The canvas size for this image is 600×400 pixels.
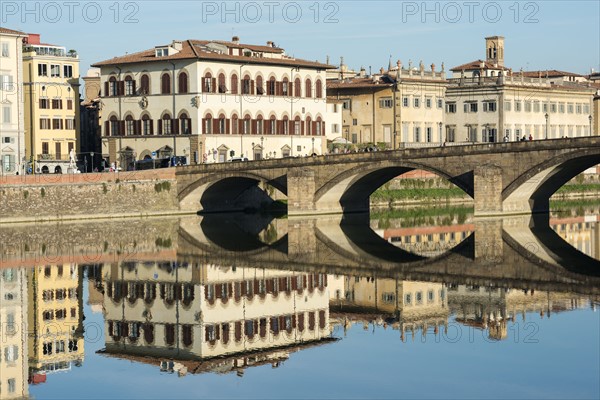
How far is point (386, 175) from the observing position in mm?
98000

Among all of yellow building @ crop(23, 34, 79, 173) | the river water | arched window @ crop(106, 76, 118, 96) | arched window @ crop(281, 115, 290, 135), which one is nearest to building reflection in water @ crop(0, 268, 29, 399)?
the river water

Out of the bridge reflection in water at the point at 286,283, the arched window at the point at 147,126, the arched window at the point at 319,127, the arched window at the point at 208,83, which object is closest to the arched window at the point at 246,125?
the arched window at the point at 208,83

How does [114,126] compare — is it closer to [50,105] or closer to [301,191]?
[50,105]

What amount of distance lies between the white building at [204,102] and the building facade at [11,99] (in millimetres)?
7964

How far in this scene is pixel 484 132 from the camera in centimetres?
13888

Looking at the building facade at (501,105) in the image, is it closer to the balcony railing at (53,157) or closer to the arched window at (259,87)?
the arched window at (259,87)

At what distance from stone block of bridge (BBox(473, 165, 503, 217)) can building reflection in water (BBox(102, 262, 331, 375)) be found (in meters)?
28.6

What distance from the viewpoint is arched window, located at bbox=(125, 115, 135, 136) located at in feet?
354

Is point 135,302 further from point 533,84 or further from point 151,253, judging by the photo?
point 533,84

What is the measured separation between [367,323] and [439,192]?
6377cm

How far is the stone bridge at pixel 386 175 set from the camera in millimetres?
87875

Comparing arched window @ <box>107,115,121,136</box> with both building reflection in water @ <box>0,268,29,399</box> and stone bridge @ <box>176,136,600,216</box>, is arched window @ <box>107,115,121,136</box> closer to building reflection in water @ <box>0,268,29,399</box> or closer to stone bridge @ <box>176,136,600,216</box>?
stone bridge @ <box>176,136,600,216</box>

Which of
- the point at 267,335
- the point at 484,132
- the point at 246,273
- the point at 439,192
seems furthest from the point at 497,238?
the point at 484,132

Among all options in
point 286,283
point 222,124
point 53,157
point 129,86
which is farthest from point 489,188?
point 53,157
